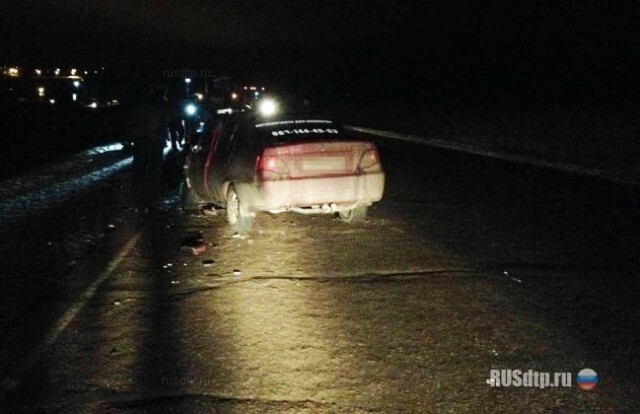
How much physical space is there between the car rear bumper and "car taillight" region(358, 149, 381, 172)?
0.26 feet

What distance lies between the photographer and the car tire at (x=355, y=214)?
10.4m

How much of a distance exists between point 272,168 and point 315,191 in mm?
601

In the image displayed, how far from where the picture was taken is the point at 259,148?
9094mm

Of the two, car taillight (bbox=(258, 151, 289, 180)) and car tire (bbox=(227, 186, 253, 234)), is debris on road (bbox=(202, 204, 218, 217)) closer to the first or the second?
car tire (bbox=(227, 186, 253, 234))

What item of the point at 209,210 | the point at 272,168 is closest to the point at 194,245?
the point at 272,168

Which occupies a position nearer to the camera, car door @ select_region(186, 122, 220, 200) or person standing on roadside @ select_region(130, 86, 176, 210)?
car door @ select_region(186, 122, 220, 200)

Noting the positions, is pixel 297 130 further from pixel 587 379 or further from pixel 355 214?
pixel 587 379

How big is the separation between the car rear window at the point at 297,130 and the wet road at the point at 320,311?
1.33m

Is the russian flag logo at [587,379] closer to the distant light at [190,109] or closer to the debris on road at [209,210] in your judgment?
the debris on road at [209,210]

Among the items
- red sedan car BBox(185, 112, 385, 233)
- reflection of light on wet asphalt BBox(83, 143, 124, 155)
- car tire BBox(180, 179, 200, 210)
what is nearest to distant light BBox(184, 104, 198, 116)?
reflection of light on wet asphalt BBox(83, 143, 124, 155)

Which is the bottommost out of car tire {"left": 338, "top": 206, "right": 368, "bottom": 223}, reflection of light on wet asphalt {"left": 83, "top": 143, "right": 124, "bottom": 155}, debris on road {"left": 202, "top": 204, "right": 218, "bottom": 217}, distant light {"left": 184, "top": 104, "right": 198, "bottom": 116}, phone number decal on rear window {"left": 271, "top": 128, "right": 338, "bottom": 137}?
reflection of light on wet asphalt {"left": 83, "top": 143, "right": 124, "bottom": 155}

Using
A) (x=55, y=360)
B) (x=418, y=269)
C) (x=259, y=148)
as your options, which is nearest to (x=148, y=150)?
(x=259, y=148)

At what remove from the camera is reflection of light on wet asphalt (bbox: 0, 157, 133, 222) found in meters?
12.1

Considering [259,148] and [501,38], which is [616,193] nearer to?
[259,148]
